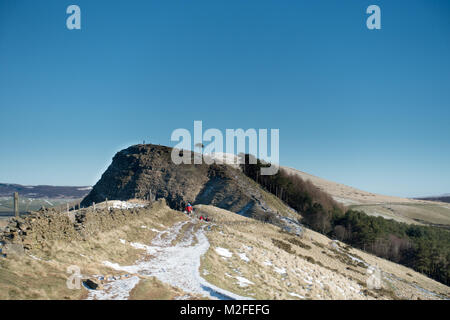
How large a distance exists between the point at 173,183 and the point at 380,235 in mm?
69316

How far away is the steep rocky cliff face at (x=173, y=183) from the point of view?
71750mm

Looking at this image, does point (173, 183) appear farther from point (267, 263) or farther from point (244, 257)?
point (267, 263)

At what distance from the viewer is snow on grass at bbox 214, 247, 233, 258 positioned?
23.1 metres

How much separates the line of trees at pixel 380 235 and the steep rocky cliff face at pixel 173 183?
60.5ft

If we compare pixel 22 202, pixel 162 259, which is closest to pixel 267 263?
pixel 162 259

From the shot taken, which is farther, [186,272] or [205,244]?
[205,244]

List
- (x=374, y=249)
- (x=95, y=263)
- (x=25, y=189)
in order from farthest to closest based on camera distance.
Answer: (x=25, y=189) → (x=374, y=249) → (x=95, y=263)

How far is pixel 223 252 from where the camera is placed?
24.0m

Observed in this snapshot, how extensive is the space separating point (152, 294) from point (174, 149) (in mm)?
84163

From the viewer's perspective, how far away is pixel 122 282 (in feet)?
45.0

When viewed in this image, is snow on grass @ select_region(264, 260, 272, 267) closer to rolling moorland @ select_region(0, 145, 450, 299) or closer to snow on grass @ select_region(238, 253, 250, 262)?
rolling moorland @ select_region(0, 145, 450, 299)
